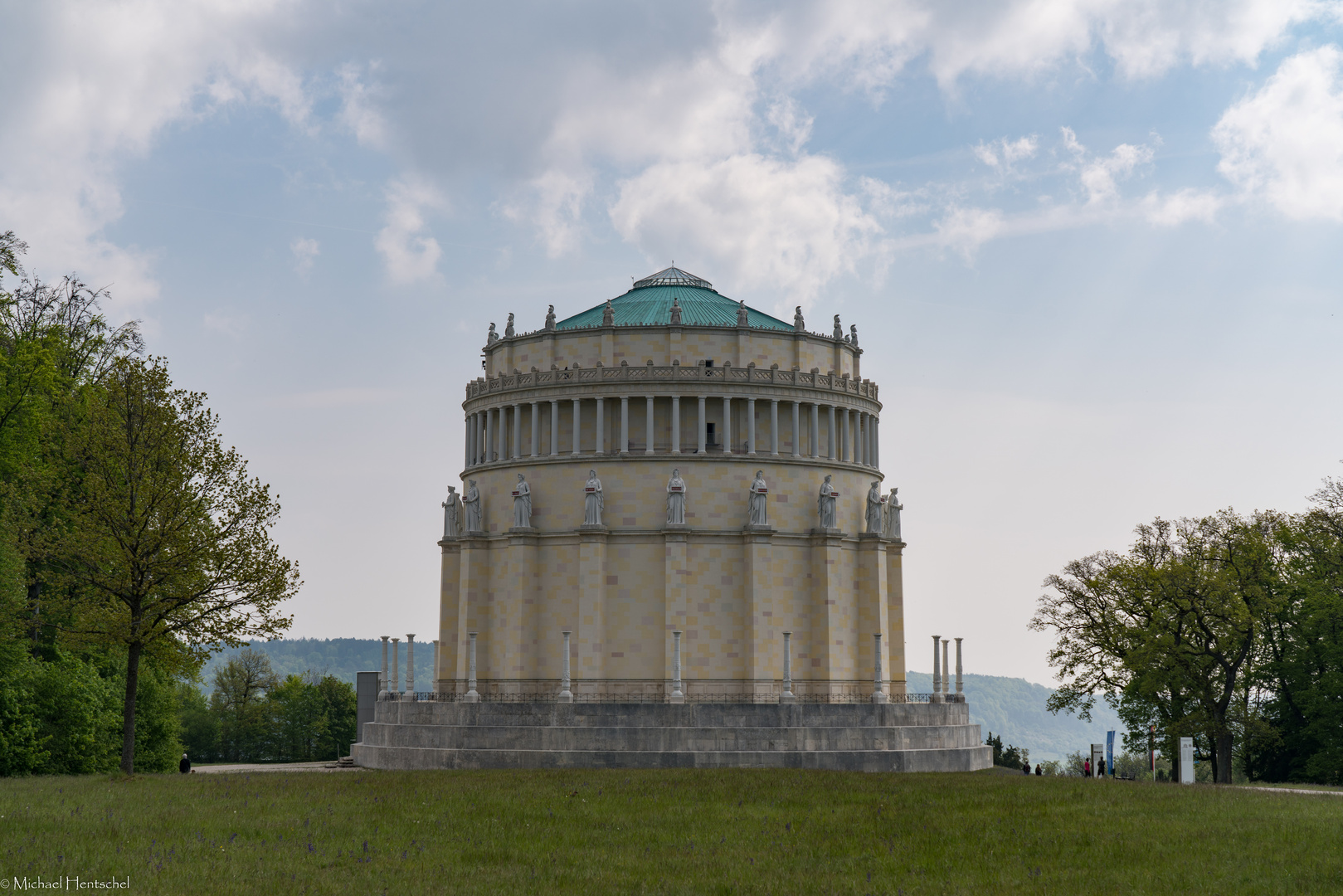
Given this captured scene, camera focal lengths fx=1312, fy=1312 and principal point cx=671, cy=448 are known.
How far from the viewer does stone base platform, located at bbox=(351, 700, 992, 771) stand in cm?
4991

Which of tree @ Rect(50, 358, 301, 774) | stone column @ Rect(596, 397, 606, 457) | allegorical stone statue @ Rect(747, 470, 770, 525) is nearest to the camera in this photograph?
tree @ Rect(50, 358, 301, 774)

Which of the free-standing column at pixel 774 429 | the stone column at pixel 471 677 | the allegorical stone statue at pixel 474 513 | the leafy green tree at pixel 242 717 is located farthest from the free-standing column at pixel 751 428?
the leafy green tree at pixel 242 717

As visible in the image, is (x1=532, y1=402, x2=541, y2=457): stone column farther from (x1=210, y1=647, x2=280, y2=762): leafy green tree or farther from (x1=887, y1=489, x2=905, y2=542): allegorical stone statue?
(x1=210, y1=647, x2=280, y2=762): leafy green tree

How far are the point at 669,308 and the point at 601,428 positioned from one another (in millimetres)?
8605

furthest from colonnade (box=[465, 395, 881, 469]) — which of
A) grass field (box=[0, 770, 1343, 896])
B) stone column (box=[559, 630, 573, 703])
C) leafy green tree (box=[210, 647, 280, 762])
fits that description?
leafy green tree (box=[210, 647, 280, 762])

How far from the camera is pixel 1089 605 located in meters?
65.6

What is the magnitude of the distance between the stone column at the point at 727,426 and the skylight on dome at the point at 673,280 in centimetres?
1103

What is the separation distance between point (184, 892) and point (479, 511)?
138 feet

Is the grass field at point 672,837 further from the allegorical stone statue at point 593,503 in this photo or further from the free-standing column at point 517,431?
the free-standing column at point 517,431

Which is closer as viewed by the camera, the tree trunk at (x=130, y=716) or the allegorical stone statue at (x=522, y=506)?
the tree trunk at (x=130, y=716)

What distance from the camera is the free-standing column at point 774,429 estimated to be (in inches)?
2409

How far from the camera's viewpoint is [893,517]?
215ft

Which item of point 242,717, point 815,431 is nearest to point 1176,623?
point 815,431

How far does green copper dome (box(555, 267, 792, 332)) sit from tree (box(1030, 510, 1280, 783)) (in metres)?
20.5
